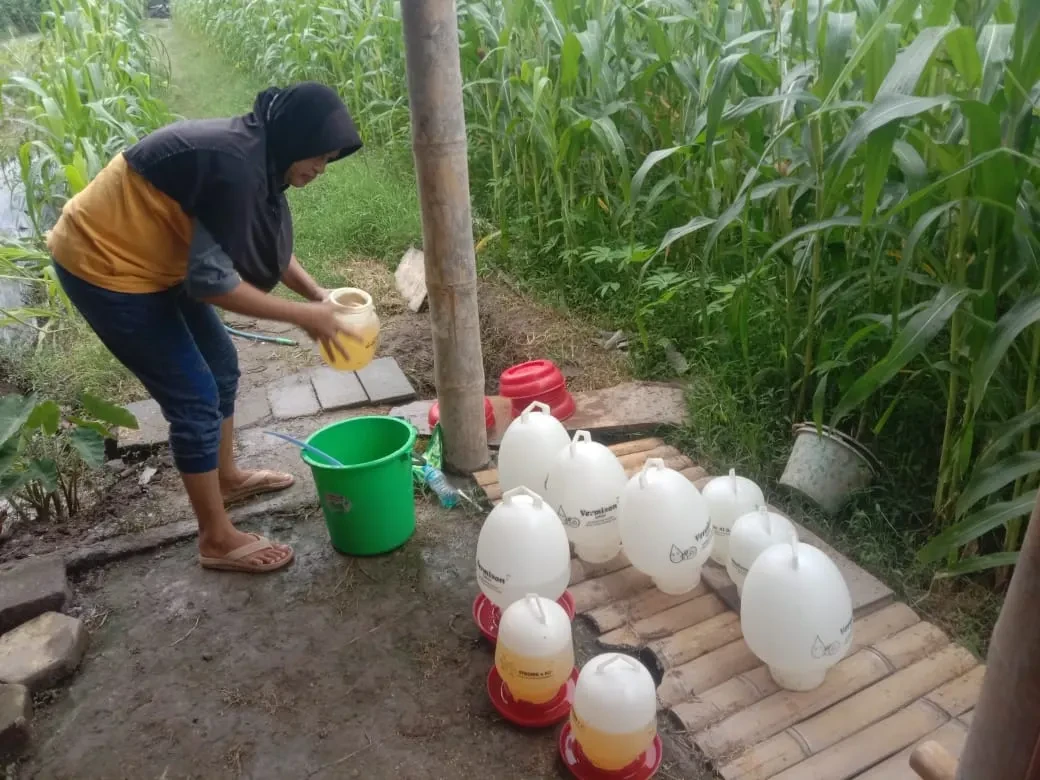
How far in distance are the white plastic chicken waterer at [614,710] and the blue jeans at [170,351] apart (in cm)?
121

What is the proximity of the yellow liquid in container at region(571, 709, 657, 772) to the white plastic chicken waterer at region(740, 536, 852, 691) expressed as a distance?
0.31m

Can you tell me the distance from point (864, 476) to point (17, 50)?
855 centimetres

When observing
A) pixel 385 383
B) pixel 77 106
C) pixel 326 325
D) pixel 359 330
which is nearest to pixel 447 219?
pixel 359 330

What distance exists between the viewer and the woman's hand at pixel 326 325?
6.00 ft

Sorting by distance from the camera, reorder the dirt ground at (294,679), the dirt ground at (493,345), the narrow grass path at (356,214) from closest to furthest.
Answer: the dirt ground at (294,679) < the dirt ground at (493,345) < the narrow grass path at (356,214)

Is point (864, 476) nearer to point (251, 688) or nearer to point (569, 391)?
point (569, 391)

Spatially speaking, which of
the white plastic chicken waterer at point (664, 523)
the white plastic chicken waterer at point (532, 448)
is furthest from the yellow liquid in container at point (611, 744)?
the white plastic chicken waterer at point (532, 448)

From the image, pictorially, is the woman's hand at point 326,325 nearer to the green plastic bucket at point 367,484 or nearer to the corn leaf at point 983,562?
the green plastic bucket at point 367,484

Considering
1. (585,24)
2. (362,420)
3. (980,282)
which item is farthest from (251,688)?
(585,24)

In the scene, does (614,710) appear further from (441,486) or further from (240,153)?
Answer: (240,153)

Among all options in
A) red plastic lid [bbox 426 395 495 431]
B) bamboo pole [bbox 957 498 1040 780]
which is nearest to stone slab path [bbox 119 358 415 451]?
red plastic lid [bbox 426 395 495 431]

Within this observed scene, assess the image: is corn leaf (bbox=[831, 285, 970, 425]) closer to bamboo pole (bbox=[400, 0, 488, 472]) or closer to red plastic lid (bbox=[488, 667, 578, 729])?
red plastic lid (bbox=[488, 667, 578, 729])

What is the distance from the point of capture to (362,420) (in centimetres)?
229

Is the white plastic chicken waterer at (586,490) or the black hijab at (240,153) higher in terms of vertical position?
the black hijab at (240,153)
